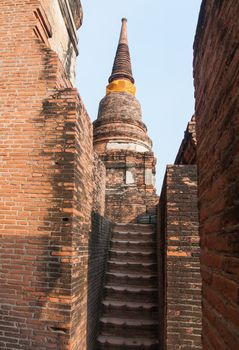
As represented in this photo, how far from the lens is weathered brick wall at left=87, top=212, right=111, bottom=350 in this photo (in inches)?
196

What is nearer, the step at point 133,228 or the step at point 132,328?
the step at point 132,328

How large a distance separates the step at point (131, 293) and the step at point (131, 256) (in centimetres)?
80

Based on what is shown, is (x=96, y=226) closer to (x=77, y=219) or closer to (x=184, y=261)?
(x=77, y=219)

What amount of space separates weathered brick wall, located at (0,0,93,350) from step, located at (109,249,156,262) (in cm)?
213

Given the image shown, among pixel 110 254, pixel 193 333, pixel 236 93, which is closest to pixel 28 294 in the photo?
pixel 193 333

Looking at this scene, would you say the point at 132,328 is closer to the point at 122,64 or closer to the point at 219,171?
the point at 219,171

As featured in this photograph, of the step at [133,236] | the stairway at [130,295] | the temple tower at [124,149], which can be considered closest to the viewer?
the stairway at [130,295]


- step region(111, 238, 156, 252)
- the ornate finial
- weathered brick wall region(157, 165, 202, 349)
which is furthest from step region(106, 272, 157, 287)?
the ornate finial

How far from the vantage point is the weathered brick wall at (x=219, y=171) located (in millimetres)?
1629

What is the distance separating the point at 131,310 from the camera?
565cm

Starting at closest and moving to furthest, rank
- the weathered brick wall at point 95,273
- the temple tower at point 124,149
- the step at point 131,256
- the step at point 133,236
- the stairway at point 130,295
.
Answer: the weathered brick wall at point 95,273 → the stairway at point 130,295 → the step at point 131,256 → the step at point 133,236 → the temple tower at point 124,149

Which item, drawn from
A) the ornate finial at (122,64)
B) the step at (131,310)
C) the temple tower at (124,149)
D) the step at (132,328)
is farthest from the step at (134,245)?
the ornate finial at (122,64)

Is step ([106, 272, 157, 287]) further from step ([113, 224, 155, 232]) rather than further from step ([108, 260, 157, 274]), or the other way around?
step ([113, 224, 155, 232])

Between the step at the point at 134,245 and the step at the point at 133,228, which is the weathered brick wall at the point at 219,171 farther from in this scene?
the step at the point at 133,228
